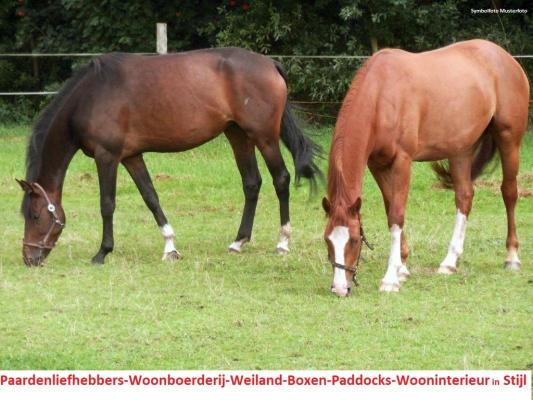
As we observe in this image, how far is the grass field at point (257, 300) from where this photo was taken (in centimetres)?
627

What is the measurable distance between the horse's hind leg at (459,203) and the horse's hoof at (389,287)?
0.78m

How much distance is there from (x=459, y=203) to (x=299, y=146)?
1576mm

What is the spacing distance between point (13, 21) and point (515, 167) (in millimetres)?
13467

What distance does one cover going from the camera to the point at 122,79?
938 cm

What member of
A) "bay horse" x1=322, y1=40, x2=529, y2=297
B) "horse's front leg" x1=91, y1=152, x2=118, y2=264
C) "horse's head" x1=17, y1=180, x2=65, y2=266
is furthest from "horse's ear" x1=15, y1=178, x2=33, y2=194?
"bay horse" x1=322, y1=40, x2=529, y2=297

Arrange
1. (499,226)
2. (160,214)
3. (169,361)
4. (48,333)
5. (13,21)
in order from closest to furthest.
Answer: (169,361), (48,333), (160,214), (499,226), (13,21)

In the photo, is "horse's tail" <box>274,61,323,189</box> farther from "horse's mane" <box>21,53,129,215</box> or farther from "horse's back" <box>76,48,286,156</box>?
"horse's mane" <box>21,53,129,215</box>

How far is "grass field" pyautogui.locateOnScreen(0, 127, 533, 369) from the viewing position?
6266 mm

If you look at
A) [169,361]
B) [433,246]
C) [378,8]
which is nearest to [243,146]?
[433,246]

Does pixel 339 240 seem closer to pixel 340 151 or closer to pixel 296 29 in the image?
pixel 340 151

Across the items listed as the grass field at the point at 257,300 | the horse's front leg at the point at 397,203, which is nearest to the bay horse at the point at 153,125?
the grass field at the point at 257,300

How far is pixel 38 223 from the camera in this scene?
9.03 meters

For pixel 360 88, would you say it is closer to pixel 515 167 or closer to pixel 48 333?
pixel 515 167

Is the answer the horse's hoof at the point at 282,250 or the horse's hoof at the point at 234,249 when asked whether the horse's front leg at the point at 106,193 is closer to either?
the horse's hoof at the point at 234,249
